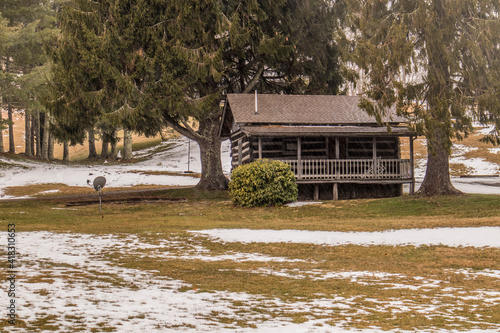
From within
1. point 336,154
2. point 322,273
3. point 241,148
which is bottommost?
point 322,273

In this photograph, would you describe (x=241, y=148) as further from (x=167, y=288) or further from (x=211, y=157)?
(x=167, y=288)

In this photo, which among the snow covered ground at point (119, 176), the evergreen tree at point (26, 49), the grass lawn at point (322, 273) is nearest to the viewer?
the grass lawn at point (322, 273)

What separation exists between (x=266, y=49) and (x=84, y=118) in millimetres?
11325

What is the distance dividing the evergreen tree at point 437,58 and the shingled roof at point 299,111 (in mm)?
6003

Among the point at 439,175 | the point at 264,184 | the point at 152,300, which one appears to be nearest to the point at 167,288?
the point at 152,300

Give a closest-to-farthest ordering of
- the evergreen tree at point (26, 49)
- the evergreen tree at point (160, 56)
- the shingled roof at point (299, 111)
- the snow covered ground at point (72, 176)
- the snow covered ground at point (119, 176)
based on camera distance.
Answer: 1. the shingled roof at point (299, 111)
2. the evergreen tree at point (160, 56)
3. the snow covered ground at point (119, 176)
4. the snow covered ground at point (72, 176)
5. the evergreen tree at point (26, 49)

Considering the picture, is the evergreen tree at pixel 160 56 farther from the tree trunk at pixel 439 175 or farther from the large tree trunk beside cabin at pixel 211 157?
the tree trunk at pixel 439 175

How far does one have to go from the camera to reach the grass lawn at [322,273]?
6.79 m

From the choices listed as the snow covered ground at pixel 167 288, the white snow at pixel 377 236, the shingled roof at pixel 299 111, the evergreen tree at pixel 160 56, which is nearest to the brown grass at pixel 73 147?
the evergreen tree at pixel 160 56

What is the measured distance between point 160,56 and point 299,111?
8.21m

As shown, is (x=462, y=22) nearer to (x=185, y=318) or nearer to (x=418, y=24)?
(x=418, y=24)

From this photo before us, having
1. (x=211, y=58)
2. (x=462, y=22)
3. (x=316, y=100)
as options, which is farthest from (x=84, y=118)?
(x=462, y=22)

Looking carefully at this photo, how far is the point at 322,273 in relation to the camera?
9.98 metres

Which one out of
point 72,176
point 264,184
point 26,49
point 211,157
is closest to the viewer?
point 264,184
